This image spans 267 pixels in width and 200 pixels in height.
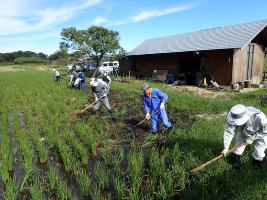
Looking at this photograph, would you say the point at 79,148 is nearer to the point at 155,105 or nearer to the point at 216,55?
the point at 155,105

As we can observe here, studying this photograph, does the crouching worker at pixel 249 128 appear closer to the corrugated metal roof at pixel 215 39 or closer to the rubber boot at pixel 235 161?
the rubber boot at pixel 235 161

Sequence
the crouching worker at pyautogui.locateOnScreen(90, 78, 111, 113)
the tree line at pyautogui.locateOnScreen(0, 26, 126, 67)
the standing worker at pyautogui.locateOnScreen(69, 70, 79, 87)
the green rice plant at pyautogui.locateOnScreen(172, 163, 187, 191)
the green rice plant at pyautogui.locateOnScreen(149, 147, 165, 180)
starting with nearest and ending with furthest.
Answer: the green rice plant at pyautogui.locateOnScreen(172, 163, 187, 191) < the green rice plant at pyautogui.locateOnScreen(149, 147, 165, 180) < the crouching worker at pyautogui.locateOnScreen(90, 78, 111, 113) < the standing worker at pyautogui.locateOnScreen(69, 70, 79, 87) < the tree line at pyautogui.locateOnScreen(0, 26, 126, 67)

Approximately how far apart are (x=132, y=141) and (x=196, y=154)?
169 centimetres

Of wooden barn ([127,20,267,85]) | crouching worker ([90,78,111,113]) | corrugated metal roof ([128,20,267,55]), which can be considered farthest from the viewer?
wooden barn ([127,20,267,85])

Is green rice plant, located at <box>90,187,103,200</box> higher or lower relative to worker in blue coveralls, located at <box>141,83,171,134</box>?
lower

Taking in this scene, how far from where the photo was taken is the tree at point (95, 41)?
76.4 feet

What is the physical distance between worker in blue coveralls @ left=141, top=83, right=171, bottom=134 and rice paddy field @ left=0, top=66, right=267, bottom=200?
0.27 m

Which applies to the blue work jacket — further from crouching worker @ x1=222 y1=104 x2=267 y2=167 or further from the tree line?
the tree line

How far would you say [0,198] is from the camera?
4090mm

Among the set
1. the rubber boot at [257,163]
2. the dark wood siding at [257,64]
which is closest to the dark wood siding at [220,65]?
the dark wood siding at [257,64]

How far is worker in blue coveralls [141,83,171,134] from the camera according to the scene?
20.8 feet

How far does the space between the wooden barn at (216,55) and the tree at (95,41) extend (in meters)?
2.72

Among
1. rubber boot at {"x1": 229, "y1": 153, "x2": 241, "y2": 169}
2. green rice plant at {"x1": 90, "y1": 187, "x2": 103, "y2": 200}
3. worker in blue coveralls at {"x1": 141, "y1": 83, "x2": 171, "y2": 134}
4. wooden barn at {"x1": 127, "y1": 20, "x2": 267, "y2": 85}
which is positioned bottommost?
green rice plant at {"x1": 90, "y1": 187, "x2": 103, "y2": 200}

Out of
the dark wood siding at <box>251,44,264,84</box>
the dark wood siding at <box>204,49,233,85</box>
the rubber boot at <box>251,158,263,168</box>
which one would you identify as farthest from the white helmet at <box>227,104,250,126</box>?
the dark wood siding at <box>251,44,264,84</box>
